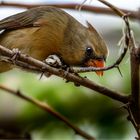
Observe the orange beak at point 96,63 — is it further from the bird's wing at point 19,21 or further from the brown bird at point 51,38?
the bird's wing at point 19,21

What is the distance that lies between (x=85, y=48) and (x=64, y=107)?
693 millimetres

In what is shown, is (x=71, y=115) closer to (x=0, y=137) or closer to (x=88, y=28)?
(x=88, y=28)

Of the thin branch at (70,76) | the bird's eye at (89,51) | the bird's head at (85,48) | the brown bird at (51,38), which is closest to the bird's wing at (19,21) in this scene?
the brown bird at (51,38)

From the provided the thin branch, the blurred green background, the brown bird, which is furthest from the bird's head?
the thin branch

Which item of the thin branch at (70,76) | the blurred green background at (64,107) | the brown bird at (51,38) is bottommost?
the blurred green background at (64,107)

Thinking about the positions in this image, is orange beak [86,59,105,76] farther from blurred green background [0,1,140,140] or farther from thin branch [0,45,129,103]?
thin branch [0,45,129,103]

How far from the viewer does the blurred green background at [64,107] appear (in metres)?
3.30

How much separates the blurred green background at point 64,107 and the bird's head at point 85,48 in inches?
8.1

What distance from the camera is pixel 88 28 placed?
3180 mm

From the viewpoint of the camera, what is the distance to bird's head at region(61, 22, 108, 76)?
293cm

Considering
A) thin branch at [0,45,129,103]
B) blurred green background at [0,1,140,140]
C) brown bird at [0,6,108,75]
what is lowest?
blurred green background at [0,1,140,140]

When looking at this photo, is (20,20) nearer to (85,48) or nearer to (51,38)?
(51,38)

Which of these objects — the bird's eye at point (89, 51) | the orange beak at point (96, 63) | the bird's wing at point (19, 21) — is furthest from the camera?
the bird's wing at point (19, 21)

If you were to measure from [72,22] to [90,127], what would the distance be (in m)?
0.79
